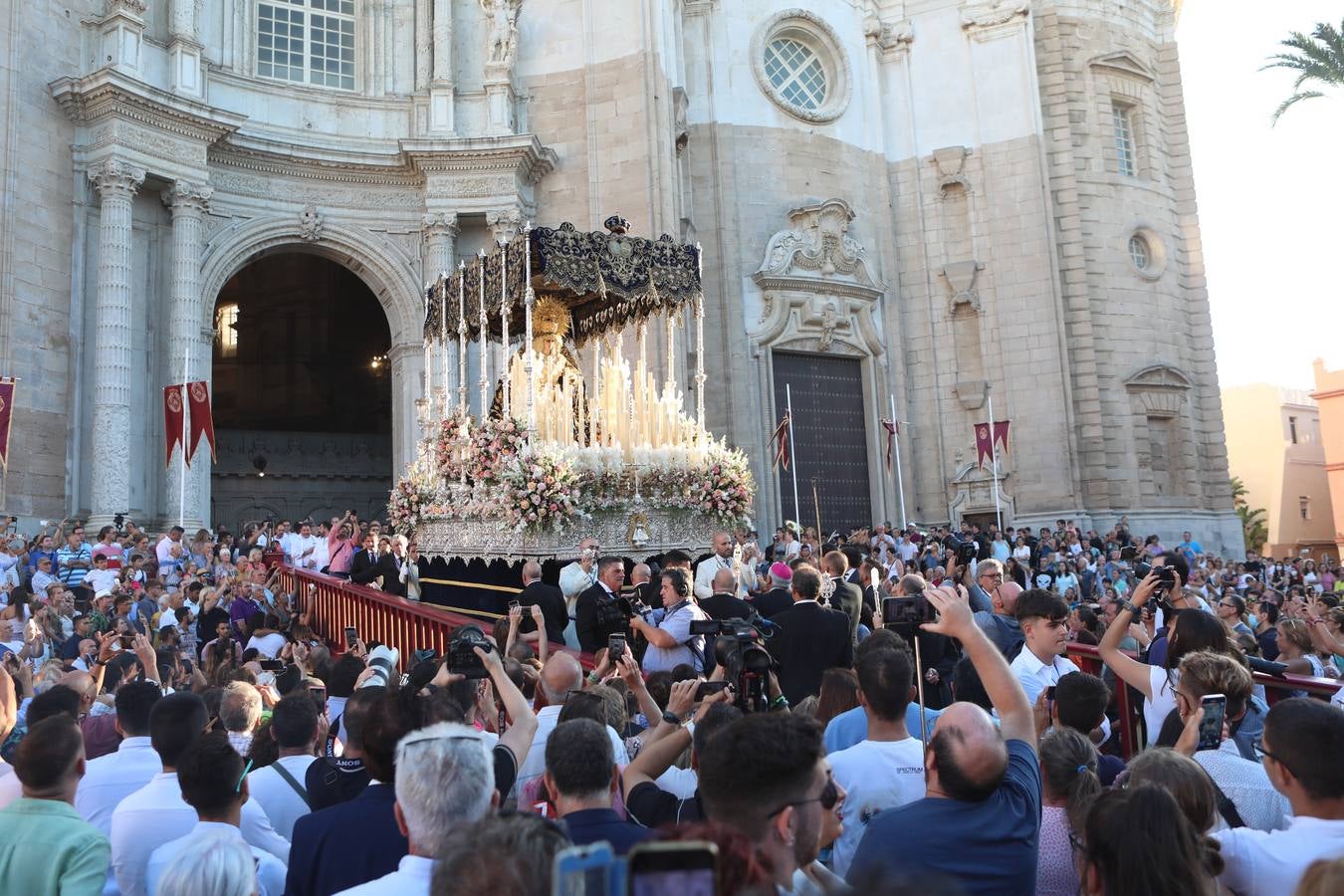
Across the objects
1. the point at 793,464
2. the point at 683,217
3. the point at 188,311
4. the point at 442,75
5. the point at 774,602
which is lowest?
the point at 774,602

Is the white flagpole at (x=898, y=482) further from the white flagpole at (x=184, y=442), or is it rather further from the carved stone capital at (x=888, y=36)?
the white flagpole at (x=184, y=442)

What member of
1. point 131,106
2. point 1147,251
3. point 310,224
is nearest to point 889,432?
point 1147,251

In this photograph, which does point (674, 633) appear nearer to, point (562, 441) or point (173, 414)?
point (562, 441)

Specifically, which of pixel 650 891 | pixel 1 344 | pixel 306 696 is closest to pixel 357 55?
pixel 1 344

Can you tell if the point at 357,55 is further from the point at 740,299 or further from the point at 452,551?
the point at 452,551

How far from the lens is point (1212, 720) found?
144 inches

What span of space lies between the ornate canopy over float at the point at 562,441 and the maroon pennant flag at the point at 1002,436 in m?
12.6

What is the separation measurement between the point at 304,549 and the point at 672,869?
57.2ft

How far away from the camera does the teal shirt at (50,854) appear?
3.26 m

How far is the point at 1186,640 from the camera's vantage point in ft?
16.3

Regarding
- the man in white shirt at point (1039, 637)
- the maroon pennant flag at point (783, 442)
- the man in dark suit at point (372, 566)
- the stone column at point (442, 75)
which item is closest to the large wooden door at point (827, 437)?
the maroon pennant flag at point (783, 442)

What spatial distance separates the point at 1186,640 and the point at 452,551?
9.94 meters

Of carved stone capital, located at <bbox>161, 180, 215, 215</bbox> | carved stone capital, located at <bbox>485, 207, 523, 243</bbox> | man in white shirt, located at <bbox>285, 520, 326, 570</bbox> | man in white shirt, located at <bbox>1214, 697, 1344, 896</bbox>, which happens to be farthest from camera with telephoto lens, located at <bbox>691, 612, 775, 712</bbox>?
carved stone capital, located at <bbox>161, 180, 215, 215</bbox>

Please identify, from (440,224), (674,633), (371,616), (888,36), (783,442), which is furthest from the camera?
(888,36)
